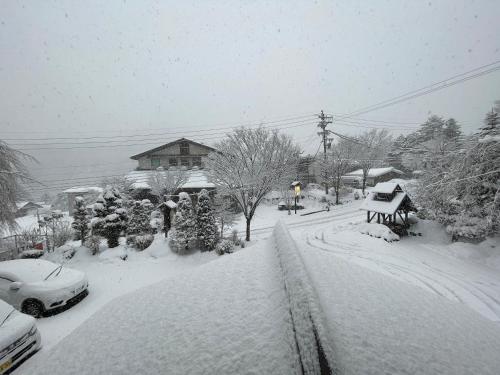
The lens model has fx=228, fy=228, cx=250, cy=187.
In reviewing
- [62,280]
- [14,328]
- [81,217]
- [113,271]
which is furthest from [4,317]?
[81,217]

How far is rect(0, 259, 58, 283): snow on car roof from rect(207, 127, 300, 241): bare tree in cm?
1087

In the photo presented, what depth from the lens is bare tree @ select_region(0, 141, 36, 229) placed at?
9.36 metres

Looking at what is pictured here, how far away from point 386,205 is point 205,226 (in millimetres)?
14138

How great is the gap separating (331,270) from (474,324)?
3.13 feet

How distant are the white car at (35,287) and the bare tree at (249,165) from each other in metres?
10.6

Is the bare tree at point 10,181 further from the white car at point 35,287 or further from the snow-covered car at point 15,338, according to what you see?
the snow-covered car at point 15,338

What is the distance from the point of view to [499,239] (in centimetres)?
1326

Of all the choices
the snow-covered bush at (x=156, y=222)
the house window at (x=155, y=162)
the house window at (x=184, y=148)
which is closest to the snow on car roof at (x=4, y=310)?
the snow-covered bush at (x=156, y=222)

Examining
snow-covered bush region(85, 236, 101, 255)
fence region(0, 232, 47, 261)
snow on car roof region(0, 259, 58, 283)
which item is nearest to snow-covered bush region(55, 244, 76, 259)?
snow-covered bush region(85, 236, 101, 255)

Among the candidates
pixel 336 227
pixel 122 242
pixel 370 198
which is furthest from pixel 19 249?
pixel 370 198

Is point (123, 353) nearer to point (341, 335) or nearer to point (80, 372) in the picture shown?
point (80, 372)

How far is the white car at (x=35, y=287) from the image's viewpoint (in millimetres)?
7289

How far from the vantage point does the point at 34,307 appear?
7316mm

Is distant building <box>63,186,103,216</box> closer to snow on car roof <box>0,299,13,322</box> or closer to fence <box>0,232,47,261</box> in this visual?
fence <box>0,232,47,261</box>
